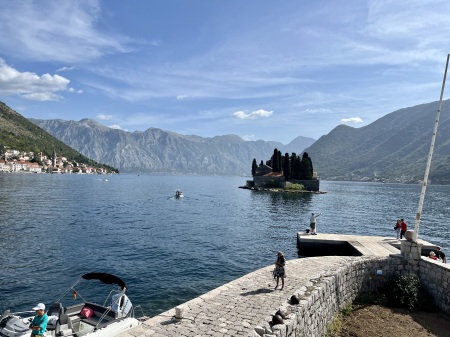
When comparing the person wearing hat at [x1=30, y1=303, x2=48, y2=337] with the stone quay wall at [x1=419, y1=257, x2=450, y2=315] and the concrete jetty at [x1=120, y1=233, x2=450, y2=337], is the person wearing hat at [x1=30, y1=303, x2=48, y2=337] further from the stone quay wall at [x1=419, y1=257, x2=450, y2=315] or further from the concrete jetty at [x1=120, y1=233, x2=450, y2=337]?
the stone quay wall at [x1=419, y1=257, x2=450, y2=315]

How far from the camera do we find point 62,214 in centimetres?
5441

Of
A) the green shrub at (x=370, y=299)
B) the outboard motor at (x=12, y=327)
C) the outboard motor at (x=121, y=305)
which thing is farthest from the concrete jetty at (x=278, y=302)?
the outboard motor at (x=12, y=327)

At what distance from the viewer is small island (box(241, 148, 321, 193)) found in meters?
125

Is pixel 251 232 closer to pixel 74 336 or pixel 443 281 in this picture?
pixel 443 281

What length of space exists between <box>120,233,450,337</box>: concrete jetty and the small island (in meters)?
103

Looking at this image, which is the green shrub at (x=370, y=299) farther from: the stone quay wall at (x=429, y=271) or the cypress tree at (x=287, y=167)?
the cypress tree at (x=287, y=167)

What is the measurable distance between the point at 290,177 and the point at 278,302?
389ft

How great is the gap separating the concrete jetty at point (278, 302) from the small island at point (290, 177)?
102898mm

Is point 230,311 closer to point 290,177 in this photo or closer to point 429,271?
point 429,271

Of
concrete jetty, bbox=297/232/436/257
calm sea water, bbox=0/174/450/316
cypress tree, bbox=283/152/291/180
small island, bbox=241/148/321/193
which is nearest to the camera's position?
calm sea water, bbox=0/174/450/316

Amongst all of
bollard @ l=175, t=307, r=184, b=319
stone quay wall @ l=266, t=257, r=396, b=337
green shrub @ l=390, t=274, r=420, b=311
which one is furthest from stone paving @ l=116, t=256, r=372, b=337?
green shrub @ l=390, t=274, r=420, b=311

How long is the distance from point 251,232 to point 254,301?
29571 mm

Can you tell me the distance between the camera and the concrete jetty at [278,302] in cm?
1154

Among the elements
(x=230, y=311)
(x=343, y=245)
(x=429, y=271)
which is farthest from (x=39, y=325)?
(x=343, y=245)
